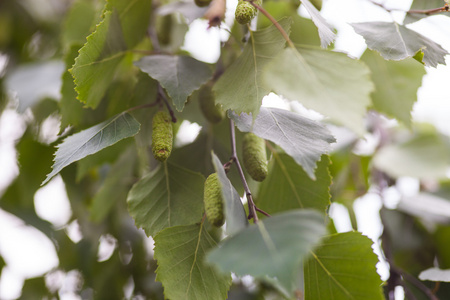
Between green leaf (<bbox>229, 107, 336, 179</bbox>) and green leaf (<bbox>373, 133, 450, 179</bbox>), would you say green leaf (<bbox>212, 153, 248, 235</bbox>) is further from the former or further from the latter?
green leaf (<bbox>373, 133, 450, 179</bbox>)

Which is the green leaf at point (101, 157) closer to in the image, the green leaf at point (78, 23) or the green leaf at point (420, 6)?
the green leaf at point (78, 23)

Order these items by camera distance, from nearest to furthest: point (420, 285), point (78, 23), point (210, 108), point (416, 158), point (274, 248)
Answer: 1. point (274, 248)
2. point (210, 108)
3. point (420, 285)
4. point (78, 23)
5. point (416, 158)

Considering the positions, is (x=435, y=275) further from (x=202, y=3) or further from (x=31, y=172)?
(x=31, y=172)

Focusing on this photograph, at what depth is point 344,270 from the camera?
50 centimetres

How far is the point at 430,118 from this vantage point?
55.7 inches

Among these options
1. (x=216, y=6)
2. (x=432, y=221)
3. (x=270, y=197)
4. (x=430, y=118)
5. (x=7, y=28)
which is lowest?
(x=430, y=118)

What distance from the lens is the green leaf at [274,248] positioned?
1.08ft

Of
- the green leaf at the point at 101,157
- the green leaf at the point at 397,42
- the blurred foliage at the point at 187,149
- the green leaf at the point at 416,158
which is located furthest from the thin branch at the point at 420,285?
the green leaf at the point at 101,157

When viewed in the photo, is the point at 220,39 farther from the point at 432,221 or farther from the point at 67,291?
the point at 67,291

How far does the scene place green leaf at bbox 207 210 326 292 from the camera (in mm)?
331

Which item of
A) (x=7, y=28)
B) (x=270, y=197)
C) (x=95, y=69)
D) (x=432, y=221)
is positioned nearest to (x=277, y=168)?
(x=270, y=197)

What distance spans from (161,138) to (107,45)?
155 mm

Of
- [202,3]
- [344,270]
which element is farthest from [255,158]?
[202,3]

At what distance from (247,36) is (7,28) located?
846 mm
